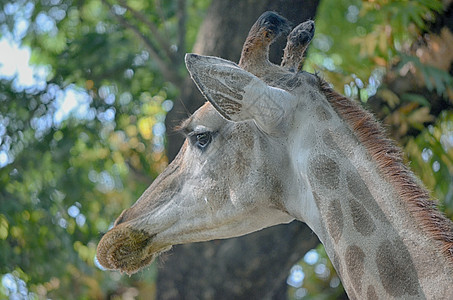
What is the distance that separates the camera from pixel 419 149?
7238 mm

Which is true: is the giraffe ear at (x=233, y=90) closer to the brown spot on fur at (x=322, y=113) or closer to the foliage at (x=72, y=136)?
the brown spot on fur at (x=322, y=113)

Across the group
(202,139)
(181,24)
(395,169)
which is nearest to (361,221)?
(395,169)

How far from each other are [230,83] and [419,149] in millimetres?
4445

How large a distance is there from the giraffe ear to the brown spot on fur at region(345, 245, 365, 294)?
2.22 ft

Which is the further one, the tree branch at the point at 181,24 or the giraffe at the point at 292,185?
the tree branch at the point at 181,24

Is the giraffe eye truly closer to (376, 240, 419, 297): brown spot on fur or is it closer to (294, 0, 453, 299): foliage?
(376, 240, 419, 297): brown spot on fur

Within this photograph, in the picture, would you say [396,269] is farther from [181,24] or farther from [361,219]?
[181,24]

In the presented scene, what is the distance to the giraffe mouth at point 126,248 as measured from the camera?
12.3 feet

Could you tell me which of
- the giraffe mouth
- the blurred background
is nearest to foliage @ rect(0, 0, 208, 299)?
the blurred background

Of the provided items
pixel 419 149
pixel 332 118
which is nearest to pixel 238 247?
pixel 419 149

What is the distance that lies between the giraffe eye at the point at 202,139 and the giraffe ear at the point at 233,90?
1.34 feet

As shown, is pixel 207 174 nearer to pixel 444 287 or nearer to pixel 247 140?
pixel 247 140

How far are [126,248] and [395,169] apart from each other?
142cm

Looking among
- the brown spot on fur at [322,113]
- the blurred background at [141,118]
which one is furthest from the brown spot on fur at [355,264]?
the blurred background at [141,118]
